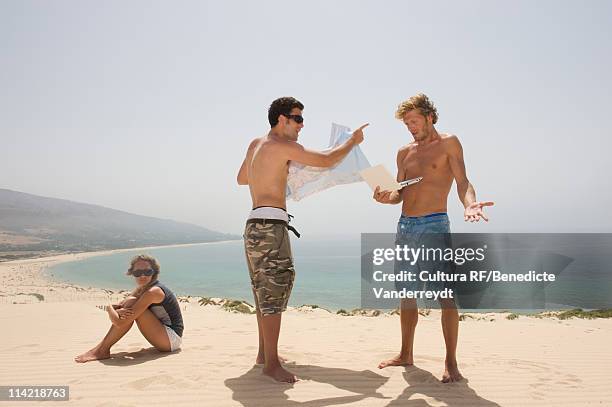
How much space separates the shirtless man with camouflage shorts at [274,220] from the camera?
13.0 ft

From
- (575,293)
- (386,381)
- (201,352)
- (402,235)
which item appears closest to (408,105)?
(402,235)

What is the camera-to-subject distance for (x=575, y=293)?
106 feet

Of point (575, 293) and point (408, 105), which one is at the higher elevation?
point (408, 105)

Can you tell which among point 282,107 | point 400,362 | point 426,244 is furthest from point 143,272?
point 426,244

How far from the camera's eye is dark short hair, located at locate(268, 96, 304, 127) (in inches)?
166

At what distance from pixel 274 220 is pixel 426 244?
4.68 ft

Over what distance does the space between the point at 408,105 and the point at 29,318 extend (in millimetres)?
8105

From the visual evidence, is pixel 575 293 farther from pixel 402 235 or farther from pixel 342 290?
pixel 402 235

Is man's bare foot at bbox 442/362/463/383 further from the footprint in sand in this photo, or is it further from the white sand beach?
the footprint in sand

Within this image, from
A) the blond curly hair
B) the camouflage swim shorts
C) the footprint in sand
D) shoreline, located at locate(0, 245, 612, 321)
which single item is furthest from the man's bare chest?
shoreline, located at locate(0, 245, 612, 321)

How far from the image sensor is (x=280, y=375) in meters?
3.87

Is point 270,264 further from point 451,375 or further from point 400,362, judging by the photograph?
point 451,375

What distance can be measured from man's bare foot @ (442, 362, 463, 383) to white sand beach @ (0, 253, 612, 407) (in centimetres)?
6

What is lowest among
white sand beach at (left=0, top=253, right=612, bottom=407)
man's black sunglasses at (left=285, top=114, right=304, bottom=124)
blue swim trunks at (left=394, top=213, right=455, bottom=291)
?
white sand beach at (left=0, top=253, right=612, bottom=407)
